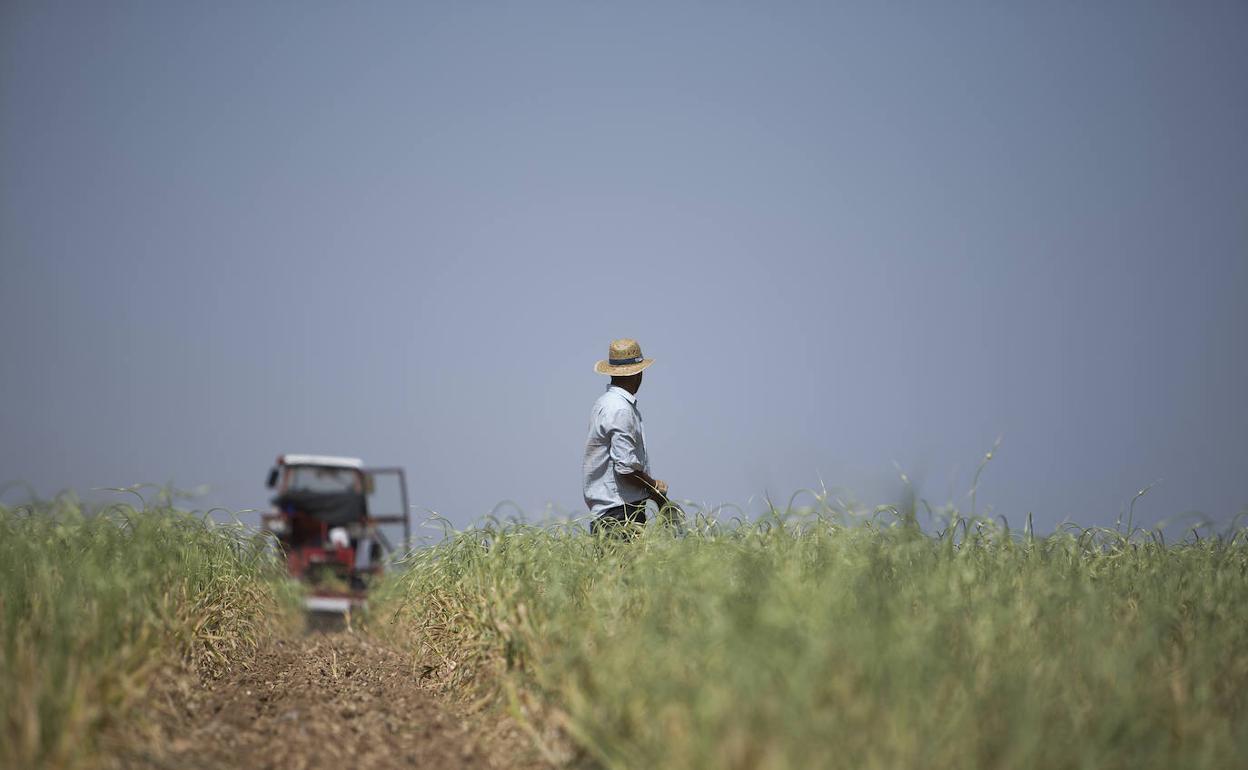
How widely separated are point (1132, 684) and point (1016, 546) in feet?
7.55

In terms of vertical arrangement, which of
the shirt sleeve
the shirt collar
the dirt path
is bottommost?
the dirt path

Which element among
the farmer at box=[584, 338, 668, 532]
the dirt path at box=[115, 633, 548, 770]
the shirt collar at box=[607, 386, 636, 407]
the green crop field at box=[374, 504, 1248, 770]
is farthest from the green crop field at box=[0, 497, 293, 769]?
the shirt collar at box=[607, 386, 636, 407]

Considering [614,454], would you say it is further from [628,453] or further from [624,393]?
[624,393]

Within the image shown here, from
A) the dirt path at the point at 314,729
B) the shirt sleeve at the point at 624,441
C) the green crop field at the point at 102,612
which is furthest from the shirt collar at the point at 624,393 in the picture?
the green crop field at the point at 102,612

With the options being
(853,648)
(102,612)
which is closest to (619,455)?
(102,612)

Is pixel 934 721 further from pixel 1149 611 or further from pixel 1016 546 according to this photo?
pixel 1016 546

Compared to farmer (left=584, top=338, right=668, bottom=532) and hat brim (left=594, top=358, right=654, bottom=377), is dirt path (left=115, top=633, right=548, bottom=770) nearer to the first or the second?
farmer (left=584, top=338, right=668, bottom=532)

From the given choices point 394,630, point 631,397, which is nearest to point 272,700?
point 394,630

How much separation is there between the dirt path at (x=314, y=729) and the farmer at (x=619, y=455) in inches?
58.5

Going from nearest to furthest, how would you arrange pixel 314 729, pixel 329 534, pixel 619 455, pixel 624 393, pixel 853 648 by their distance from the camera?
1. pixel 853 648
2. pixel 314 729
3. pixel 619 455
4. pixel 624 393
5. pixel 329 534

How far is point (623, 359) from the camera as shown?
6.16 meters

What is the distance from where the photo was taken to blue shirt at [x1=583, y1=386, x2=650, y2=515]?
19.0 ft

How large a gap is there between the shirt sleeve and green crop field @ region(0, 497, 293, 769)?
7.73ft

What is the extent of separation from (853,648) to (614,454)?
307cm
